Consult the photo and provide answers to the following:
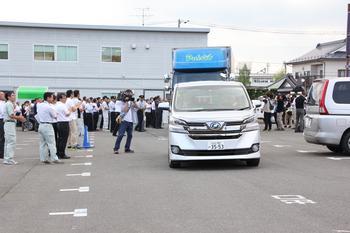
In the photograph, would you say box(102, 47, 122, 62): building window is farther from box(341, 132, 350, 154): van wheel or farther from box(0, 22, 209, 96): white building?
box(341, 132, 350, 154): van wheel

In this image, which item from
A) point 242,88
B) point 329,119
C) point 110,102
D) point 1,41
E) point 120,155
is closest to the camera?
point 242,88

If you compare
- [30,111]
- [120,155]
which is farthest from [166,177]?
[30,111]

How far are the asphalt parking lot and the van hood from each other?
110 centimetres

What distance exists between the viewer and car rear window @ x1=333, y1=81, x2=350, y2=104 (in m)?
13.8

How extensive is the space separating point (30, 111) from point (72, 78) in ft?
30.4

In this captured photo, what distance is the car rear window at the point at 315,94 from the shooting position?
1413cm

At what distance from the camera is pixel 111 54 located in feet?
128

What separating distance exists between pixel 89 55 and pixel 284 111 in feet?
52.4

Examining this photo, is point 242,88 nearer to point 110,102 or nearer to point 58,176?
point 58,176

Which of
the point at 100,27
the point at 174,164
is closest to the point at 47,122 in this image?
the point at 174,164

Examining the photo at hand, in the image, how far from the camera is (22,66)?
38.2 m

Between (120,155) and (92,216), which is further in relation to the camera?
(120,155)

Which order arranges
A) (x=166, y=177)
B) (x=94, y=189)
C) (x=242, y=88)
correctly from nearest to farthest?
(x=94, y=189), (x=166, y=177), (x=242, y=88)

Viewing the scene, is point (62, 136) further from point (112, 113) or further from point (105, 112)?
point (105, 112)
